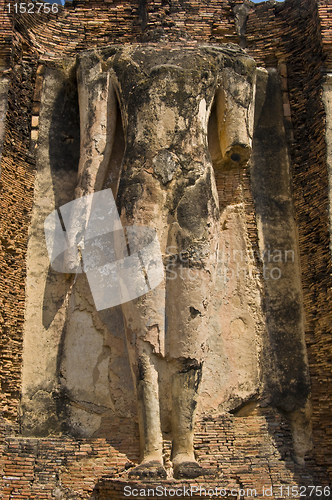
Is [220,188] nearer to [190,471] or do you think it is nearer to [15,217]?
[15,217]

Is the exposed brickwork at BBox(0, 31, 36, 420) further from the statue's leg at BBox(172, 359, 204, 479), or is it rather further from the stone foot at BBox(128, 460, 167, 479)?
the statue's leg at BBox(172, 359, 204, 479)

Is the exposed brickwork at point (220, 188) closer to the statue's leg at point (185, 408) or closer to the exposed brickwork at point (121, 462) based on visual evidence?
the exposed brickwork at point (121, 462)

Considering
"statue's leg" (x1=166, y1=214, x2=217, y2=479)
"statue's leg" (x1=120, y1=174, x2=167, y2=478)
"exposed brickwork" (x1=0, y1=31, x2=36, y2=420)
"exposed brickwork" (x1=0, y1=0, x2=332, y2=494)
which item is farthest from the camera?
"exposed brickwork" (x1=0, y1=31, x2=36, y2=420)

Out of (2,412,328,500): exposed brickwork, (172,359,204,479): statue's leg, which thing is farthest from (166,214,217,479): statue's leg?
(2,412,328,500): exposed brickwork

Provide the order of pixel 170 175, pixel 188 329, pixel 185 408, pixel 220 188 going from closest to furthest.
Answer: pixel 185 408 → pixel 188 329 → pixel 170 175 → pixel 220 188

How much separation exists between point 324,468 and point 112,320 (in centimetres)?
225

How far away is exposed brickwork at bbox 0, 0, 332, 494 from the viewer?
518 centimetres

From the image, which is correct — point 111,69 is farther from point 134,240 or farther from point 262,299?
point 262,299

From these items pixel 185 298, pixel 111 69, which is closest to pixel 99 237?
pixel 185 298

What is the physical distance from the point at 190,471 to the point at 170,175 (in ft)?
8.06

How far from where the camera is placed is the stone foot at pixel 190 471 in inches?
186

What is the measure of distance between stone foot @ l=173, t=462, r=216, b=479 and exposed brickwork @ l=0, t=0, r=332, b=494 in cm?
33

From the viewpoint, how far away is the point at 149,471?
4656 mm

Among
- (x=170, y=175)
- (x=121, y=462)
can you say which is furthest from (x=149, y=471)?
(x=170, y=175)
